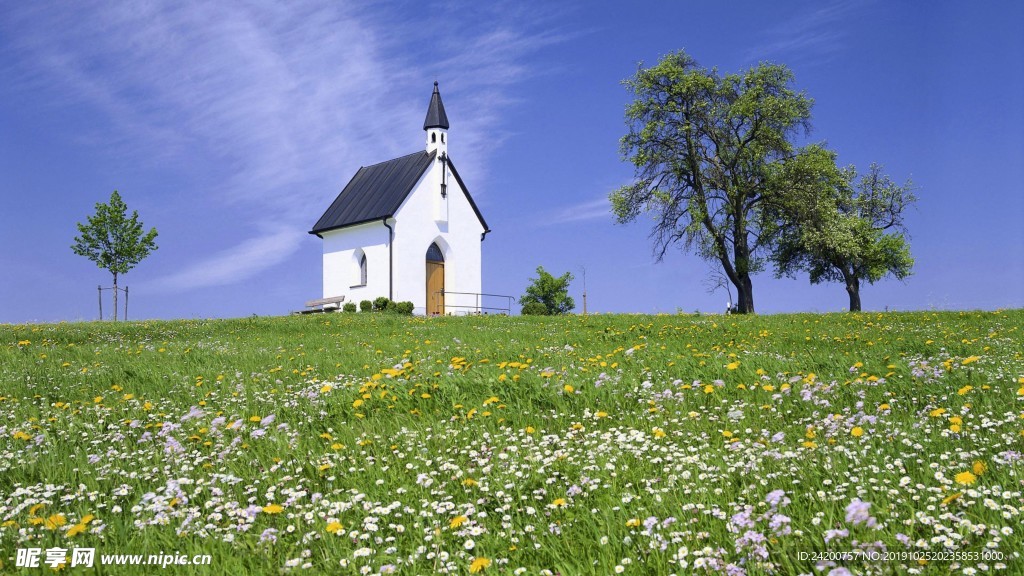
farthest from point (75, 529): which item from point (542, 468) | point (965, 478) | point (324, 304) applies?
point (324, 304)

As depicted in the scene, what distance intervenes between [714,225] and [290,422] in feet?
101

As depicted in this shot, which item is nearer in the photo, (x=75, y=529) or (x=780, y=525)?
(x=780, y=525)

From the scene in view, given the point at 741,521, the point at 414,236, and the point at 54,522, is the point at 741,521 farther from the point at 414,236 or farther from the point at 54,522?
the point at 414,236

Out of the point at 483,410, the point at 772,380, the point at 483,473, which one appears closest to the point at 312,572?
the point at 483,473

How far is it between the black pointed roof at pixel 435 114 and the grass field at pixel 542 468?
1253 inches

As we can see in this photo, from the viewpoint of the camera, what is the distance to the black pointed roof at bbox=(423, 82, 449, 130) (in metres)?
40.0

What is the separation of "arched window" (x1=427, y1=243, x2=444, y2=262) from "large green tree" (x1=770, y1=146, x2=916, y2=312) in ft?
61.6

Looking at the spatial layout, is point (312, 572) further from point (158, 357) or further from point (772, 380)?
point (158, 357)

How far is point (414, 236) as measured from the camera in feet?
129

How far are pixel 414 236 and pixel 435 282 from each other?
3.14m

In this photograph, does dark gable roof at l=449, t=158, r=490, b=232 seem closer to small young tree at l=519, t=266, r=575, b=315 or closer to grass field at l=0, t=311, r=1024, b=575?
small young tree at l=519, t=266, r=575, b=315

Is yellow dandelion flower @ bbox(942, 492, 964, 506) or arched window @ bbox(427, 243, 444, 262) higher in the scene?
arched window @ bbox(427, 243, 444, 262)

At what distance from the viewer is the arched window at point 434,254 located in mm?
40556

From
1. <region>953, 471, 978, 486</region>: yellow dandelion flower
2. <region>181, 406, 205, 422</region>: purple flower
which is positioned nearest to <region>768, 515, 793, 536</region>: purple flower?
<region>953, 471, 978, 486</region>: yellow dandelion flower
